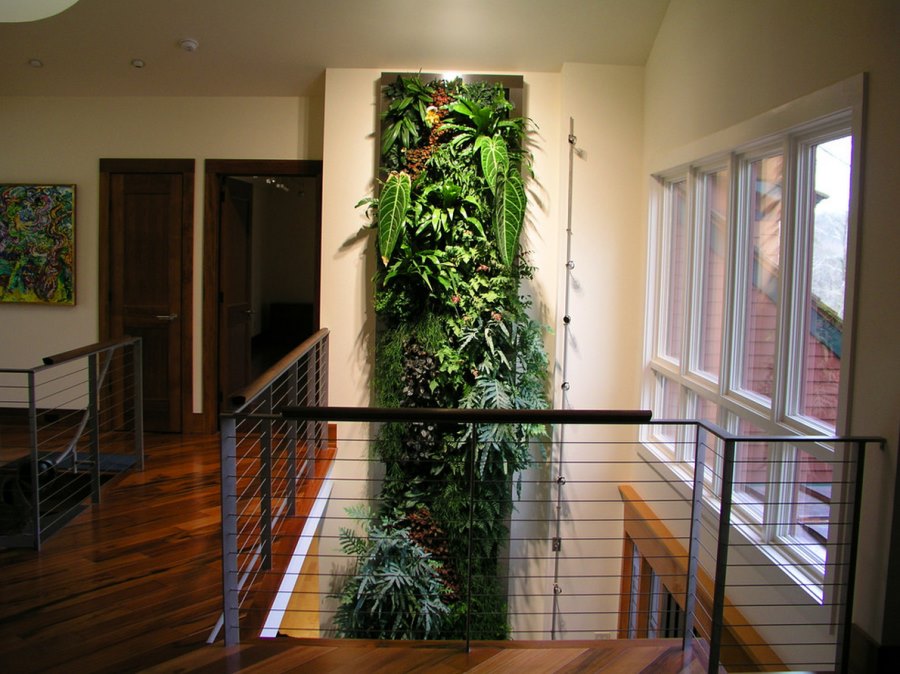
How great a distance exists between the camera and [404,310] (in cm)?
467

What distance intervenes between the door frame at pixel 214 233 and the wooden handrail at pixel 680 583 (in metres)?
2.69

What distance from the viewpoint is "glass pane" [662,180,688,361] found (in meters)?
4.51

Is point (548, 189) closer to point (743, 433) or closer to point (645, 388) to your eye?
point (645, 388)

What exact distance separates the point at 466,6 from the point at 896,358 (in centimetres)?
327

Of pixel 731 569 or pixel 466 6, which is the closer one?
pixel 731 569

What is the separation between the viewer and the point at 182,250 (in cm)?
553

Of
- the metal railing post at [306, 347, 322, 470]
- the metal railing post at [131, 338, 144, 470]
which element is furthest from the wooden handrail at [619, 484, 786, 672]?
the metal railing post at [131, 338, 144, 470]

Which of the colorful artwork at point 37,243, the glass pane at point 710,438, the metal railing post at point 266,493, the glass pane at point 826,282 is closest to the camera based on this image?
the glass pane at point 826,282

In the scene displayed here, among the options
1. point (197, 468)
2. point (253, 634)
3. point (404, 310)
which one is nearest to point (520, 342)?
point (404, 310)

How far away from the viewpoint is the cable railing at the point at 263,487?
2.47 metres

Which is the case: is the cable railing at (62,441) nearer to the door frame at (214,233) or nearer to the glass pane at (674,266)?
the door frame at (214,233)

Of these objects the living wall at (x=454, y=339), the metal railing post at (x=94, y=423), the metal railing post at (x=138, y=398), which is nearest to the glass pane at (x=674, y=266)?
the living wall at (x=454, y=339)

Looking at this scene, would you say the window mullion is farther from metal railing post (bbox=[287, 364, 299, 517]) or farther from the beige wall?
metal railing post (bbox=[287, 364, 299, 517])

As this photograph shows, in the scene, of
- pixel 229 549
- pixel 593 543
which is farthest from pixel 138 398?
pixel 593 543
